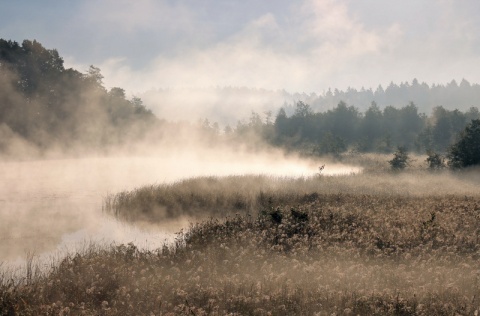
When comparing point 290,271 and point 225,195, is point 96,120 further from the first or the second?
point 290,271

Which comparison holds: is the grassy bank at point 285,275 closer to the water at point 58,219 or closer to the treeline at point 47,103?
the water at point 58,219

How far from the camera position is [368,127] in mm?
102812

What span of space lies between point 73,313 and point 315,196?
17893 mm

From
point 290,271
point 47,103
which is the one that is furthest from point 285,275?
point 47,103

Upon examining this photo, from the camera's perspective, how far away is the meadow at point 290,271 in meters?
8.09

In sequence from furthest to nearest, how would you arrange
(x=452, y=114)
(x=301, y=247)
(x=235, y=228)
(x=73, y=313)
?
(x=452, y=114) → (x=235, y=228) → (x=301, y=247) → (x=73, y=313)

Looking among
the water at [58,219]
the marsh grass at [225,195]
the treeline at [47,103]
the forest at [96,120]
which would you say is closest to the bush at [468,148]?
the forest at [96,120]

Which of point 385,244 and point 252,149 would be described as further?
point 252,149

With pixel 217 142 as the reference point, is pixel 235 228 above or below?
below

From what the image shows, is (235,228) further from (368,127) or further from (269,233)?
(368,127)

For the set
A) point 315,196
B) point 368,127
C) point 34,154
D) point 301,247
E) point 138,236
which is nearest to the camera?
point 301,247

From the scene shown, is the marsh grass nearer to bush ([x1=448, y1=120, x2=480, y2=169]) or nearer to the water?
the water

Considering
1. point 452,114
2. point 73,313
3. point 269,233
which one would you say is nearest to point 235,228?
point 269,233

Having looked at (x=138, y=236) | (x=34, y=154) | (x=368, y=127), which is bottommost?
(x=138, y=236)
